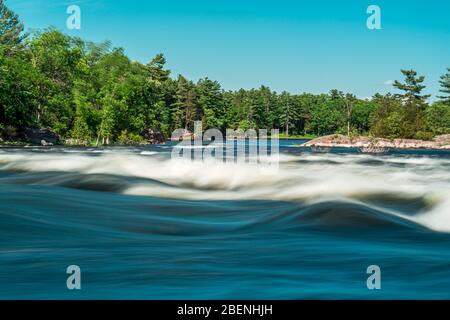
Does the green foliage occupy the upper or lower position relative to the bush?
upper

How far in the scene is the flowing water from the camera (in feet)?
18.8

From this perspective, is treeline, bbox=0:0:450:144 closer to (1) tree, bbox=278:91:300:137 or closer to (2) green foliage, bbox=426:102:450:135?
(2) green foliage, bbox=426:102:450:135

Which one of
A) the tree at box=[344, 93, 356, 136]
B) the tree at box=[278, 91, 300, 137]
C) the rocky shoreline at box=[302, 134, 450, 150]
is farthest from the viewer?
the tree at box=[278, 91, 300, 137]

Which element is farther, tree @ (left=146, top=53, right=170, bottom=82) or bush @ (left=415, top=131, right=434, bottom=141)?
tree @ (left=146, top=53, right=170, bottom=82)

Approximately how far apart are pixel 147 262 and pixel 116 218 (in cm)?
338

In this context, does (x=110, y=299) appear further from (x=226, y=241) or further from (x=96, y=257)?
(x=226, y=241)

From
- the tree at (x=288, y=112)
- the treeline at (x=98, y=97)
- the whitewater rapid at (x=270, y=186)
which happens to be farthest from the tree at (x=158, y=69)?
the whitewater rapid at (x=270, y=186)

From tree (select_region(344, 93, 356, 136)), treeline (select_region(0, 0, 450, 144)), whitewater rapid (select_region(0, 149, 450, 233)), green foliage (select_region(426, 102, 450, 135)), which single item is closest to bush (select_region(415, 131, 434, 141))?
treeline (select_region(0, 0, 450, 144))

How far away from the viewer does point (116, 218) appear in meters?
9.97

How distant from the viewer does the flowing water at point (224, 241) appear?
18.8ft

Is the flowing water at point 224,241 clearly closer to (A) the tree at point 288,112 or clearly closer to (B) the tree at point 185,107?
(B) the tree at point 185,107
